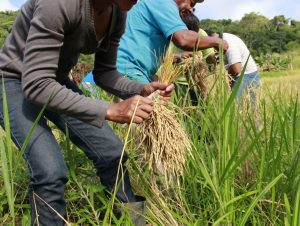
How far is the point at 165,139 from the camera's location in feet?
4.78

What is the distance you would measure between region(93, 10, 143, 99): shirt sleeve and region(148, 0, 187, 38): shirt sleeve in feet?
1.85

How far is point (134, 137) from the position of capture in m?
1.70

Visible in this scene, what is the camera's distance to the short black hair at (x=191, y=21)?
2969 mm

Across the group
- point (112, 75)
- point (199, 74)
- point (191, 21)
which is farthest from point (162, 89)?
point (191, 21)

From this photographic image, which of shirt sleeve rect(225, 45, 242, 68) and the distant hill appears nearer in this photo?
shirt sleeve rect(225, 45, 242, 68)

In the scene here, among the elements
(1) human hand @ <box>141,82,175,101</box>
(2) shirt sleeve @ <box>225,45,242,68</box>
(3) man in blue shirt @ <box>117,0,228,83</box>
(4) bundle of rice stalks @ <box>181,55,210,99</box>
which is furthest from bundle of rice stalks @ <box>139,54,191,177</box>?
(2) shirt sleeve @ <box>225,45,242,68</box>

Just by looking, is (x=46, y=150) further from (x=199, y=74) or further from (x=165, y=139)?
(x=199, y=74)

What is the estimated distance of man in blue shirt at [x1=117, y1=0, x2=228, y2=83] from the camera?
2455 mm

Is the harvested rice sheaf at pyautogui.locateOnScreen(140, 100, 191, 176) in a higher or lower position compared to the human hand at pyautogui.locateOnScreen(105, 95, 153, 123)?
Result: lower

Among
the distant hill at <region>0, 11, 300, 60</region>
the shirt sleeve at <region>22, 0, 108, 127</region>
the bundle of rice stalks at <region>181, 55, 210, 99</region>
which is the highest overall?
the shirt sleeve at <region>22, 0, 108, 127</region>

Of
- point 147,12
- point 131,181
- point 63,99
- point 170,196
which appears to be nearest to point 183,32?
point 147,12

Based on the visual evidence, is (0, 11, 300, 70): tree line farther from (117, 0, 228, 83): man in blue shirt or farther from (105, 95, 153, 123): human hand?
(105, 95, 153, 123): human hand

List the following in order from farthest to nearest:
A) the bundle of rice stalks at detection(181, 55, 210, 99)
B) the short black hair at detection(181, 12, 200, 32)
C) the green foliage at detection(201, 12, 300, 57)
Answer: the green foliage at detection(201, 12, 300, 57)
the short black hair at detection(181, 12, 200, 32)
the bundle of rice stalks at detection(181, 55, 210, 99)

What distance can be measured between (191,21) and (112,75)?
120 cm
